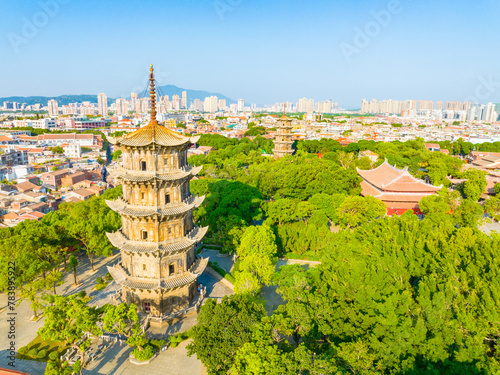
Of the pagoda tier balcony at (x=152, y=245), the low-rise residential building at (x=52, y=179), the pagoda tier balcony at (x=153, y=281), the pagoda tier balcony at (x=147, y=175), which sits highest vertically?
the pagoda tier balcony at (x=147, y=175)

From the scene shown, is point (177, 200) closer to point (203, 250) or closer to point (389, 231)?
point (203, 250)

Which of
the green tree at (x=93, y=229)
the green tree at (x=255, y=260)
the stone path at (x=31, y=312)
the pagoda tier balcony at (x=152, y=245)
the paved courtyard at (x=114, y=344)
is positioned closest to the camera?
the paved courtyard at (x=114, y=344)

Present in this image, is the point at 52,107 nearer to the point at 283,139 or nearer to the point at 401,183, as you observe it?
the point at 283,139

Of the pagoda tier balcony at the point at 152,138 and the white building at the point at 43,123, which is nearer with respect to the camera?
the pagoda tier balcony at the point at 152,138

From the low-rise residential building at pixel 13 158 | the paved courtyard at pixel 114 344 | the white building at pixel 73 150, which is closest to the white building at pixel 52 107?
the white building at pixel 73 150

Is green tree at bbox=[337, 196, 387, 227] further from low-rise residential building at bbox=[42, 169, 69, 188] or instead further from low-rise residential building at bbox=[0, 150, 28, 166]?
low-rise residential building at bbox=[0, 150, 28, 166]

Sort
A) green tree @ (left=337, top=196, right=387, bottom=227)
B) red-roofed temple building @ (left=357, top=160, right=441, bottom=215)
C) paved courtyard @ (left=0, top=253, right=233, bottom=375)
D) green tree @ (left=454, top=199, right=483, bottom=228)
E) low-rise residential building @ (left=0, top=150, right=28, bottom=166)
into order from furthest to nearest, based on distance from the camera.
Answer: low-rise residential building @ (left=0, top=150, right=28, bottom=166)
red-roofed temple building @ (left=357, top=160, right=441, bottom=215)
green tree @ (left=337, top=196, right=387, bottom=227)
green tree @ (left=454, top=199, right=483, bottom=228)
paved courtyard @ (left=0, top=253, right=233, bottom=375)

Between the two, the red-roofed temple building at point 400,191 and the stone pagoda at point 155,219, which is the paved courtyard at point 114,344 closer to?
the stone pagoda at point 155,219

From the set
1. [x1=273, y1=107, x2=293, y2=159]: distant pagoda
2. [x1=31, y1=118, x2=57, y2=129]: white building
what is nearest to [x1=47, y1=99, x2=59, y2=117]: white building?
[x1=31, y1=118, x2=57, y2=129]: white building
